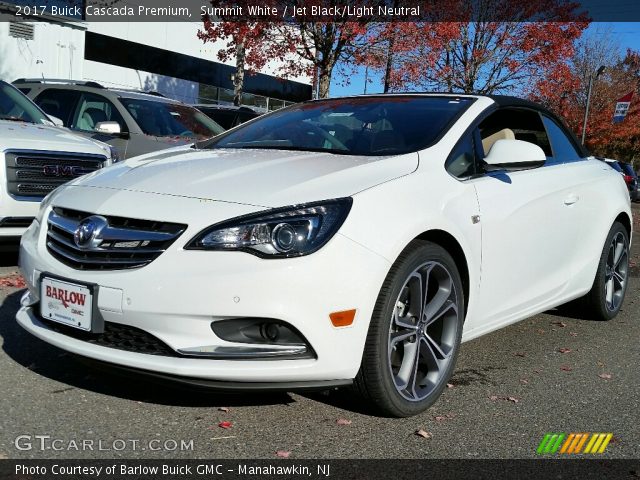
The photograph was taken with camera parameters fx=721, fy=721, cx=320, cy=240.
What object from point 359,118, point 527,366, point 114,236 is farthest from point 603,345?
point 114,236

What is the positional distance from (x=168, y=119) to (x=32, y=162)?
3.79m

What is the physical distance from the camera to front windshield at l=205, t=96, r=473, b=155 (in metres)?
3.84

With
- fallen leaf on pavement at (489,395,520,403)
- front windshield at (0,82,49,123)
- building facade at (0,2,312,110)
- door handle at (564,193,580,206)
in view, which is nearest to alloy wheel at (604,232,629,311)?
door handle at (564,193,580,206)

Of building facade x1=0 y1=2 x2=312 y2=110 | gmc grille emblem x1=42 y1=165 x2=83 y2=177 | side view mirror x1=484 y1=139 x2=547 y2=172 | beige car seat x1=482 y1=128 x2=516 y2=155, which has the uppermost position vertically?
building facade x1=0 y1=2 x2=312 y2=110

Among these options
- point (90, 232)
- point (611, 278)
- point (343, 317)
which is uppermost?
point (90, 232)

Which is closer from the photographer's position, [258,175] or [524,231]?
[258,175]

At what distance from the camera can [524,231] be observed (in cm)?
405

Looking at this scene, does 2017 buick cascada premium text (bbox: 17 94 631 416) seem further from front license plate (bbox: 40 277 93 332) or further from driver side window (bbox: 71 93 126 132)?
driver side window (bbox: 71 93 126 132)

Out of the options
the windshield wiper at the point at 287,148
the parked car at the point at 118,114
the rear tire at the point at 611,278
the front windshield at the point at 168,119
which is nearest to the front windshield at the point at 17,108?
the parked car at the point at 118,114

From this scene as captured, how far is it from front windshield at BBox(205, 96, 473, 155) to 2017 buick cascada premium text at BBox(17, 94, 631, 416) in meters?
0.02

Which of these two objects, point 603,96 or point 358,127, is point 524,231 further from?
point 603,96

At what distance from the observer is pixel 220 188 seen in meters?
3.09

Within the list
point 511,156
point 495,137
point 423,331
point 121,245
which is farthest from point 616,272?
point 121,245

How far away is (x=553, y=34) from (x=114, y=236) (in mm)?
18137
